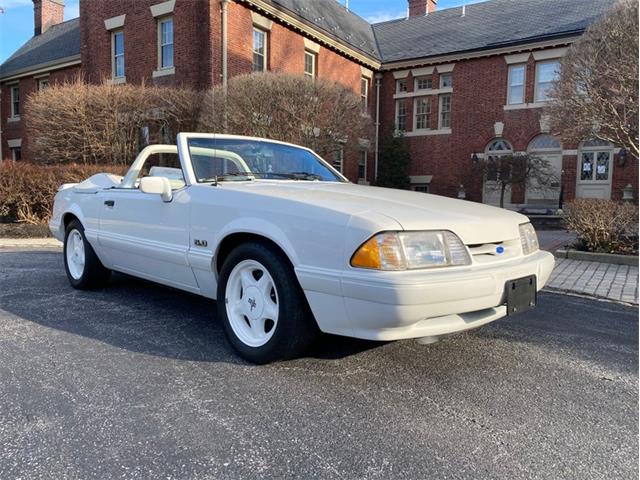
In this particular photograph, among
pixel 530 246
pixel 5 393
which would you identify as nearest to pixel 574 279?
pixel 530 246

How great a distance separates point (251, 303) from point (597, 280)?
5201mm

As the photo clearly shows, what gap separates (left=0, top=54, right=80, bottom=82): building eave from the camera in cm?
1973

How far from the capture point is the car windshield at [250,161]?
3777 mm

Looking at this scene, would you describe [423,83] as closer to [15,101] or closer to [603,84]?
[603,84]

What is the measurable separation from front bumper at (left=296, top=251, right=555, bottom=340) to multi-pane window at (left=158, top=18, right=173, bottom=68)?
15.1m

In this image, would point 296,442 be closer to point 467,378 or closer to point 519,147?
point 467,378

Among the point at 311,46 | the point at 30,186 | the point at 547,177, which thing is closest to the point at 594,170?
the point at 547,177

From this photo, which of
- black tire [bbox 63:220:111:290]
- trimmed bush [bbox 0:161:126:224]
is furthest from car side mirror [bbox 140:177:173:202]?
trimmed bush [bbox 0:161:126:224]

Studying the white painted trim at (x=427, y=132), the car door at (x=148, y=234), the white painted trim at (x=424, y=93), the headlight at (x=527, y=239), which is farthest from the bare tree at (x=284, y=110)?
the white painted trim at (x=424, y=93)

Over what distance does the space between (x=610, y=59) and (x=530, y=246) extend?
6.45 meters

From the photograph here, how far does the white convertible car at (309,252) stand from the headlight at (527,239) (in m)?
0.01

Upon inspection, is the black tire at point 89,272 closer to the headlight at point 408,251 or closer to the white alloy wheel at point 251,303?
the white alloy wheel at point 251,303

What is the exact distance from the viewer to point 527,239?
132 inches

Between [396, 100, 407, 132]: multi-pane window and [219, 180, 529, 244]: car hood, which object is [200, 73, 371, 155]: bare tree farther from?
[396, 100, 407, 132]: multi-pane window
